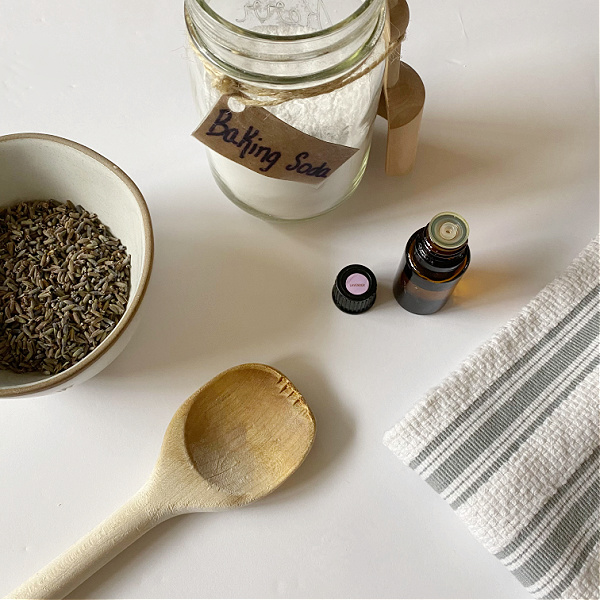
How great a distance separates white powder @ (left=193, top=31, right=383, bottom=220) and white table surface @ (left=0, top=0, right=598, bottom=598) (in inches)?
1.2

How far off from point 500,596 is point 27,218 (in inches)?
25.7

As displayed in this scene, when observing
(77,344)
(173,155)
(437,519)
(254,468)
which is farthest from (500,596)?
(173,155)

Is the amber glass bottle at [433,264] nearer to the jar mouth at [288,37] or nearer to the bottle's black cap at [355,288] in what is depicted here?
the bottle's black cap at [355,288]

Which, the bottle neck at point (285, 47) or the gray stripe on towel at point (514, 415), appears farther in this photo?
the gray stripe on towel at point (514, 415)

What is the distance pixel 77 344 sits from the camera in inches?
25.9

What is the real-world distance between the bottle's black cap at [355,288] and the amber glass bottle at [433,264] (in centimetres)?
3

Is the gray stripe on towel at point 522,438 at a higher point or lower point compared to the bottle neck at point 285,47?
lower

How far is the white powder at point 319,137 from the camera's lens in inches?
24.7

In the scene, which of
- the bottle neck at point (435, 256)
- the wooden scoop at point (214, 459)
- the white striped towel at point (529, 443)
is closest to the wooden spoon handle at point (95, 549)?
the wooden scoop at point (214, 459)

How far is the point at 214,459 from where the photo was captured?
650 mm

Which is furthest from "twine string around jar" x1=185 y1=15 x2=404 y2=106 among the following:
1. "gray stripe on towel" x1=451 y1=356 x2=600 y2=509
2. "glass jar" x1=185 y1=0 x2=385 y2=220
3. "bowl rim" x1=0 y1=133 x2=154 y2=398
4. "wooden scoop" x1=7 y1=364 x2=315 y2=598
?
"gray stripe on towel" x1=451 y1=356 x2=600 y2=509

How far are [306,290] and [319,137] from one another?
18cm

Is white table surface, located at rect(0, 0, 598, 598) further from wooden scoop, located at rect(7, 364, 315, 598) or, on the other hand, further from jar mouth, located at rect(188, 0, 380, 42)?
jar mouth, located at rect(188, 0, 380, 42)

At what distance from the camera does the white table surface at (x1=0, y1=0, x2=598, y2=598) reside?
25.3 inches
